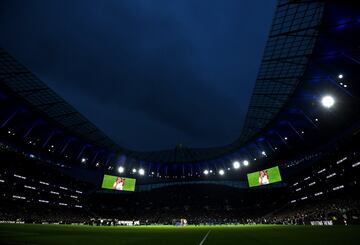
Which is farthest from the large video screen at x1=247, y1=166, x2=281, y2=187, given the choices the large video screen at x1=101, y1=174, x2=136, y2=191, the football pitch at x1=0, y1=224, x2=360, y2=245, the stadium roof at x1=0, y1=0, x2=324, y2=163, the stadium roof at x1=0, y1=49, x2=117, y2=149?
the stadium roof at x1=0, y1=49, x2=117, y2=149

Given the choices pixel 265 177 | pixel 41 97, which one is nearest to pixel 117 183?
pixel 41 97

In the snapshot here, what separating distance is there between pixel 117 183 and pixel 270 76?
4989 cm

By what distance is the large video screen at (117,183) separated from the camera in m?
64.2

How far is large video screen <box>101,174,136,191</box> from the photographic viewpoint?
64.2 metres

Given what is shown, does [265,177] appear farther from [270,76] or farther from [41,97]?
[41,97]

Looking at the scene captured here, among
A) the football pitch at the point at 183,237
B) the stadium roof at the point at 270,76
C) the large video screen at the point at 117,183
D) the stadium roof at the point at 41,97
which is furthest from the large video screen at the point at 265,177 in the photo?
the stadium roof at the point at 41,97

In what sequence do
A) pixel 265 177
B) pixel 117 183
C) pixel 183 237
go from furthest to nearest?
1. pixel 117 183
2. pixel 265 177
3. pixel 183 237

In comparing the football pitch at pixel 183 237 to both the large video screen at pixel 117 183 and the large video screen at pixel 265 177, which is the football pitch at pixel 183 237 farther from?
the large video screen at pixel 117 183

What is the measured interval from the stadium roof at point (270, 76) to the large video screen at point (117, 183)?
11.2 metres

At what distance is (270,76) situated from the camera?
1335 inches

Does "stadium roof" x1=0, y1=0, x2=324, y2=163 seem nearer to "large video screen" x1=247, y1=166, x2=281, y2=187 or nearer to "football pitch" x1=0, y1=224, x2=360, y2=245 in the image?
"large video screen" x1=247, y1=166, x2=281, y2=187

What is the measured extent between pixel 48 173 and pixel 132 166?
27.2 m

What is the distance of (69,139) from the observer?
64.0 metres

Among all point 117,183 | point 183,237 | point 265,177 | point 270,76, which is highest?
point 270,76
